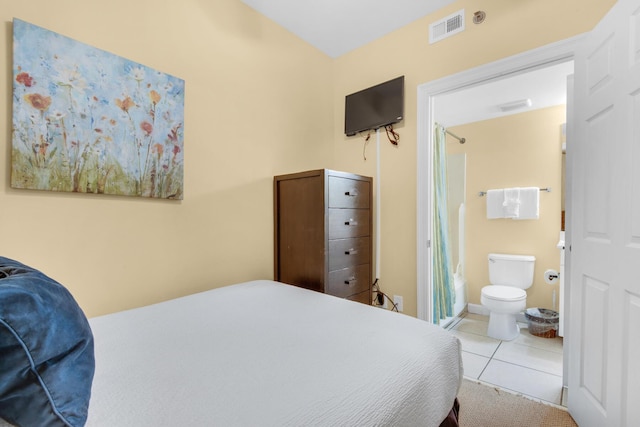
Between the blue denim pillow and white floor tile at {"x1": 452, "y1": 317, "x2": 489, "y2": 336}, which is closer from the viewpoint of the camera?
the blue denim pillow

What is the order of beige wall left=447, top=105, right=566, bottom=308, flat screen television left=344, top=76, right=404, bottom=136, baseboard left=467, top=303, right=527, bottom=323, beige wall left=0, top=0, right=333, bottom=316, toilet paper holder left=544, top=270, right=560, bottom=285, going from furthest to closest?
baseboard left=467, top=303, right=527, bottom=323 → beige wall left=447, top=105, right=566, bottom=308 → toilet paper holder left=544, top=270, right=560, bottom=285 → flat screen television left=344, top=76, right=404, bottom=136 → beige wall left=0, top=0, right=333, bottom=316

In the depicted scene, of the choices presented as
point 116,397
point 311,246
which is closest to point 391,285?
point 311,246

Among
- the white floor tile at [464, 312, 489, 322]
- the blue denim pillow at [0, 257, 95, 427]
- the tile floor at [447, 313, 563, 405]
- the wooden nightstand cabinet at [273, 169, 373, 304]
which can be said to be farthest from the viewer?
the white floor tile at [464, 312, 489, 322]

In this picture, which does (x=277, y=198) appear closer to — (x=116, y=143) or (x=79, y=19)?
(x=116, y=143)

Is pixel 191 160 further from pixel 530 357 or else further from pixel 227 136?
pixel 530 357

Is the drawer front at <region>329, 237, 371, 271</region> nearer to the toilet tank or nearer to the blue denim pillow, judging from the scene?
the blue denim pillow

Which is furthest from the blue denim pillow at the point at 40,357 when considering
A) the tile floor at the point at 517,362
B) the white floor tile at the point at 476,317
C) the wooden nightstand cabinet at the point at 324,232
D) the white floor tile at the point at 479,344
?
the white floor tile at the point at 476,317

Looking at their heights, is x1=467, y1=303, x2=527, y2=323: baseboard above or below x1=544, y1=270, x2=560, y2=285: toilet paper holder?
below

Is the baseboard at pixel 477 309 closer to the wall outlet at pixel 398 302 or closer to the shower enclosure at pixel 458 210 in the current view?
the shower enclosure at pixel 458 210

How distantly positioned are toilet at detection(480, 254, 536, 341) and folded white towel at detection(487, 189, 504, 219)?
0.45 m

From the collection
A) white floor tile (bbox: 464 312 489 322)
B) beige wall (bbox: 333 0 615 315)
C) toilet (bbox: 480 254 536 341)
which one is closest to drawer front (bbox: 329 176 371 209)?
beige wall (bbox: 333 0 615 315)

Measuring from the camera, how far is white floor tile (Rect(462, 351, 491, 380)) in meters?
2.04

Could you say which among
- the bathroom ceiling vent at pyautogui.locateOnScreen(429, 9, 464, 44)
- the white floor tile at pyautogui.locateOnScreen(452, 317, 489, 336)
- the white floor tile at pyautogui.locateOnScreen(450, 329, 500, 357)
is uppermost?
the bathroom ceiling vent at pyautogui.locateOnScreen(429, 9, 464, 44)

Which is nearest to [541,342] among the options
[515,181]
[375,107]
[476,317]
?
[476,317]
